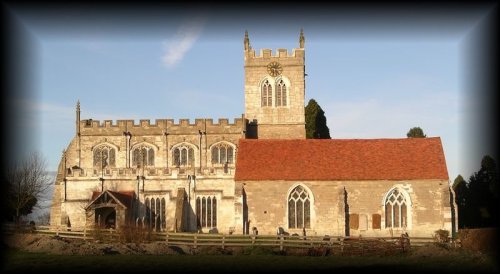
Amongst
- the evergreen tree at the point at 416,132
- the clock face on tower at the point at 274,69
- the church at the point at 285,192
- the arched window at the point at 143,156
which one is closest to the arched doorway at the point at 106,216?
the church at the point at 285,192

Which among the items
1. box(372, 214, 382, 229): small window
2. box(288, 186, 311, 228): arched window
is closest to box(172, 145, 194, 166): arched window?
box(288, 186, 311, 228): arched window

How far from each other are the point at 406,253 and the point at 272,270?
8868mm

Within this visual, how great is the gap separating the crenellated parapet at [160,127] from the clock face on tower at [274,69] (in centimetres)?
518

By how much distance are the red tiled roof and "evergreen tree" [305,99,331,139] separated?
18.9 metres

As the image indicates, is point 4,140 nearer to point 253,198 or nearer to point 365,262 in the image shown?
point 365,262

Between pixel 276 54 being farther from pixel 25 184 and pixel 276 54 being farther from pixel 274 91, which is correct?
pixel 25 184

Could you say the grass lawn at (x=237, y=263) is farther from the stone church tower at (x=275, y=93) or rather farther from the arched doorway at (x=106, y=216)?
the stone church tower at (x=275, y=93)

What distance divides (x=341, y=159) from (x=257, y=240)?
11.5m

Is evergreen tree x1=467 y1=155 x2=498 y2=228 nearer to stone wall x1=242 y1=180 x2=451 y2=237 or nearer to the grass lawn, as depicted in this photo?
stone wall x1=242 y1=180 x2=451 y2=237

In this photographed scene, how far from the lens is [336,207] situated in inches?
1479

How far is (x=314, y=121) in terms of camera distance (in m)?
60.8

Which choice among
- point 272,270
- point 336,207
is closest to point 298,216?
point 336,207

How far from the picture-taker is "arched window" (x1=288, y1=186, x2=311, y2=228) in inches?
1481

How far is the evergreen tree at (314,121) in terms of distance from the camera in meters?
60.8
